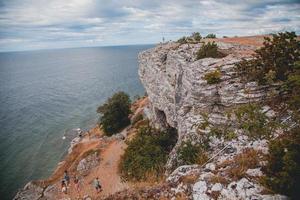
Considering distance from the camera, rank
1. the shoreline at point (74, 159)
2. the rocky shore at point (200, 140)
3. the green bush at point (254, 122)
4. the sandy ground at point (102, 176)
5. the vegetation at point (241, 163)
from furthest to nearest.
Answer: the shoreline at point (74, 159)
the sandy ground at point (102, 176)
the green bush at point (254, 122)
the vegetation at point (241, 163)
the rocky shore at point (200, 140)

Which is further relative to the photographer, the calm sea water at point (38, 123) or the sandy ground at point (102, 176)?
the calm sea water at point (38, 123)

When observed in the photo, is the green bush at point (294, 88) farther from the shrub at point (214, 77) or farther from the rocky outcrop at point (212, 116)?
the shrub at point (214, 77)

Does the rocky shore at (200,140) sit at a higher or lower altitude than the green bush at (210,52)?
lower

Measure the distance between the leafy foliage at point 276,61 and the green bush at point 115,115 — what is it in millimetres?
35596

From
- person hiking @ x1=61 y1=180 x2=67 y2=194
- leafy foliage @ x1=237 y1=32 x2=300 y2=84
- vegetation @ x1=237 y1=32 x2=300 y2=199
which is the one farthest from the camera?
person hiking @ x1=61 y1=180 x2=67 y2=194

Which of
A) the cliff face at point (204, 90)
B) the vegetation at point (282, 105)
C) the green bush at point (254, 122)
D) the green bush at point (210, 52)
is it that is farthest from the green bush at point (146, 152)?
the vegetation at point (282, 105)

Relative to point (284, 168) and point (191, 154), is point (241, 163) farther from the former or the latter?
point (191, 154)

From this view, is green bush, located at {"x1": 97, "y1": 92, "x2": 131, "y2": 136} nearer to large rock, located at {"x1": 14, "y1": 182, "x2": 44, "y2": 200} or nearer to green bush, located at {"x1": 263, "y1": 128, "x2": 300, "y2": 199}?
large rock, located at {"x1": 14, "y1": 182, "x2": 44, "y2": 200}

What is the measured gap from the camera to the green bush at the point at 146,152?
24969 mm

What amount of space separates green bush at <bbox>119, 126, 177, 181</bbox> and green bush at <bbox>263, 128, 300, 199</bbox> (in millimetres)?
16250

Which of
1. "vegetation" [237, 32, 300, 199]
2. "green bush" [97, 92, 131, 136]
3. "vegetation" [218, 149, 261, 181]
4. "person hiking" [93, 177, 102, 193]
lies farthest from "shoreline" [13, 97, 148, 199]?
"vegetation" [237, 32, 300, 199]

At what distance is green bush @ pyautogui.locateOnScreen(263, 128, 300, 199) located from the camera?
6.95 m

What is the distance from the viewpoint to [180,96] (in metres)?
22.1

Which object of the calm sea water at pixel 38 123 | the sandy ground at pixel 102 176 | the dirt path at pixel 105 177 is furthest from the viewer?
the calm sea water at pixel 38 123
